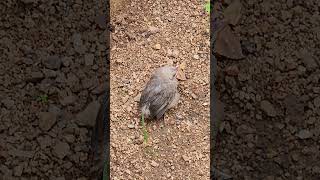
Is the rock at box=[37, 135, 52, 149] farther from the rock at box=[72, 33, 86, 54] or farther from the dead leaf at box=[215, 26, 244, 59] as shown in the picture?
the dead leaf at box=[215, 26, 244, 59]

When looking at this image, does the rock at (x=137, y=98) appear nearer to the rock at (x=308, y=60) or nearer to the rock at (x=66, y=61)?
the rock at (x=66, y=61)

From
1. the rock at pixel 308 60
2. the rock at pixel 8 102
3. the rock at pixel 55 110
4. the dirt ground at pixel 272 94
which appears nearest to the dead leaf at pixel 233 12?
the dirt ground at pixel 272 94

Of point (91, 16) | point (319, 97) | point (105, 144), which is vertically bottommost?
point (105, 144)

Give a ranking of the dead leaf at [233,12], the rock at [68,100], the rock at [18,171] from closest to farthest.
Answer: the rock at [18,171]
the rock at [68,100]
the dead leaf at [233,12]

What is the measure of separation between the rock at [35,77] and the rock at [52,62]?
5 cm

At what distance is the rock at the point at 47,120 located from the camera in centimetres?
280

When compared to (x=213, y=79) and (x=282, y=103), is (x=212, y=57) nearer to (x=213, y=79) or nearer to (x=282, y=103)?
(x=213, y=79)

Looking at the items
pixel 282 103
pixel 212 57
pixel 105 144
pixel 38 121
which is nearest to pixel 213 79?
pixel 212 57

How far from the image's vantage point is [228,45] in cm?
292

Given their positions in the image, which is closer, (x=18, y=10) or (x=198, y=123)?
(x=198, y=123)

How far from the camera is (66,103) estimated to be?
9.34 feet

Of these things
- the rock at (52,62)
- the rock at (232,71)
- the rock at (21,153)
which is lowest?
the rock at (21,153)

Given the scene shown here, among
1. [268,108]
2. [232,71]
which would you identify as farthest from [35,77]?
[268,108]

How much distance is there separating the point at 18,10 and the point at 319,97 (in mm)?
1303
